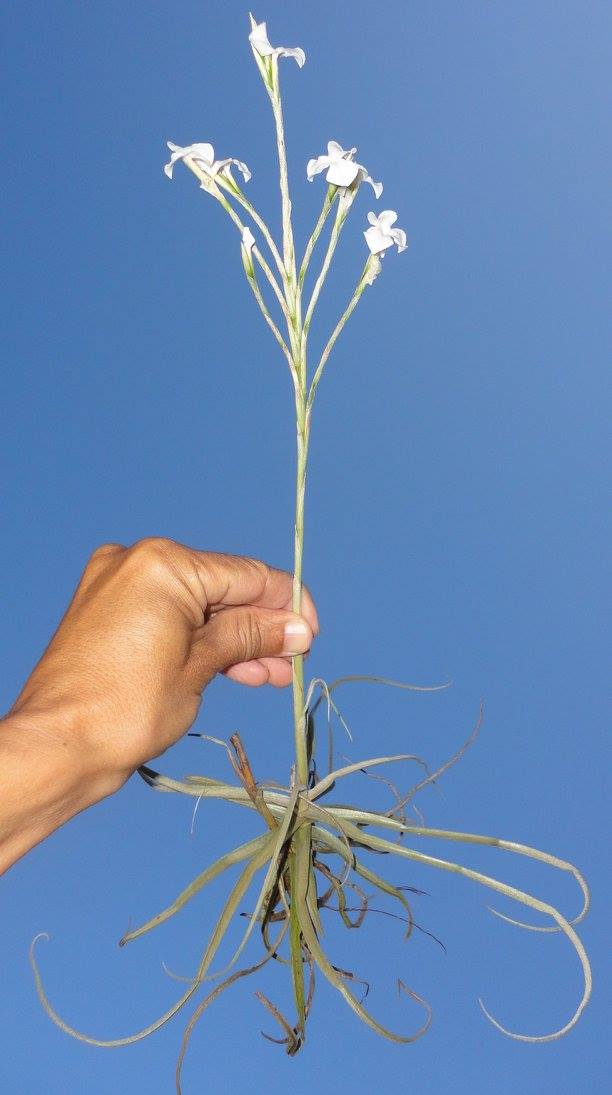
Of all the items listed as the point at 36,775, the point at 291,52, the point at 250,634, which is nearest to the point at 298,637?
the point at 250,634

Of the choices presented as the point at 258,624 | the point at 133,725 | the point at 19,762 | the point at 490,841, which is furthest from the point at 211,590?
the point at 490,841

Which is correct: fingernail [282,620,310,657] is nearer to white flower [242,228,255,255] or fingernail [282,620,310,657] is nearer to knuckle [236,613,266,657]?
knuckle [236,613,266,657]

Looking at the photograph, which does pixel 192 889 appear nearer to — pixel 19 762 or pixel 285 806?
pixel 285 806

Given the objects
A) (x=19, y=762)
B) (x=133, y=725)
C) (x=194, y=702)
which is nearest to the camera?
(x=19, y=762)

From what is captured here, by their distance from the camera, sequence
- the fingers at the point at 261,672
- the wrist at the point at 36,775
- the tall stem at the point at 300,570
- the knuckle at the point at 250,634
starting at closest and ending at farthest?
1. the wrist at the point at 36,775
2. the tall stem at the point at 300,570
3. the knuckle at the point at 250,634
4. the fingers at the point at 261,672

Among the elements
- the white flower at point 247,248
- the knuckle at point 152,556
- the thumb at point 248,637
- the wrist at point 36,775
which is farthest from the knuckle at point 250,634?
the white flower at point 247,248

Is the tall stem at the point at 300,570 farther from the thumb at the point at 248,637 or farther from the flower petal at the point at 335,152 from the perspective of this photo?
the flower petal at the point at 335,152

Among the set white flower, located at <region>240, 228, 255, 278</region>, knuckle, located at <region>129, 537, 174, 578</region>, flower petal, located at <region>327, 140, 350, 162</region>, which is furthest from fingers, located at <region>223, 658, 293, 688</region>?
flower petal, located at <region>327, 140, 350, 162</region>
